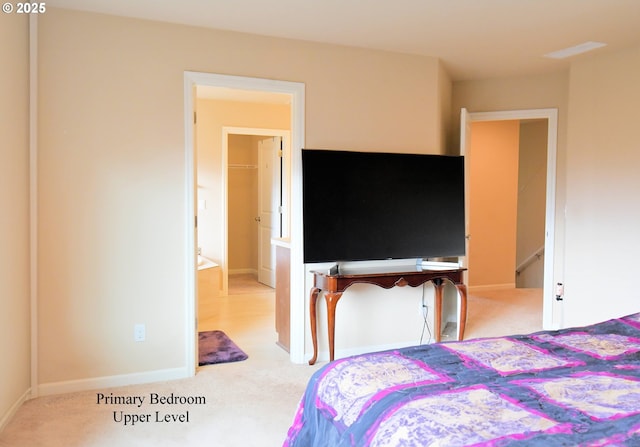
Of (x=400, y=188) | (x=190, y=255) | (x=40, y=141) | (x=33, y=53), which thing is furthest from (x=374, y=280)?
(x=33, y=53)

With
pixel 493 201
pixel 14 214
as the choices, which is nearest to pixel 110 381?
pixel 14 214

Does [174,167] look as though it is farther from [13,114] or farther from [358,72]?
[358,72]

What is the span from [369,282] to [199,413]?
146 centimetres

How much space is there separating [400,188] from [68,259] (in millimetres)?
2389

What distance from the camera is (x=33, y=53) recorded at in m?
3.23

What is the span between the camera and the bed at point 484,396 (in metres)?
1.35

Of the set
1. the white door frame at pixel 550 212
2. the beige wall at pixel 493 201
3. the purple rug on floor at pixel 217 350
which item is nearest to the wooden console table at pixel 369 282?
the purple rug on floor at pixel 217 350

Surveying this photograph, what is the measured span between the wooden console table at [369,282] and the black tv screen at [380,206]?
0.14 m

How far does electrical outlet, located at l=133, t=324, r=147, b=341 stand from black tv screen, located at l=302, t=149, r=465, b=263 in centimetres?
122

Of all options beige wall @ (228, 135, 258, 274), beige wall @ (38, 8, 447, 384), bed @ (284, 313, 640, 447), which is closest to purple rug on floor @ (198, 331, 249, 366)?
beige wall @ (38, 8, 447, 384)

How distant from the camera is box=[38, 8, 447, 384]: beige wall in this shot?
3.34 meters

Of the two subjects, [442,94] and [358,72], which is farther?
[442,94]

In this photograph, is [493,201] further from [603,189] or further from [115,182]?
[115,182]

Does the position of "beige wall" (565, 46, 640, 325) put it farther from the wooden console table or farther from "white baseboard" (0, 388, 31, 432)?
"white baseboard" (0, 388, 31, 432)
